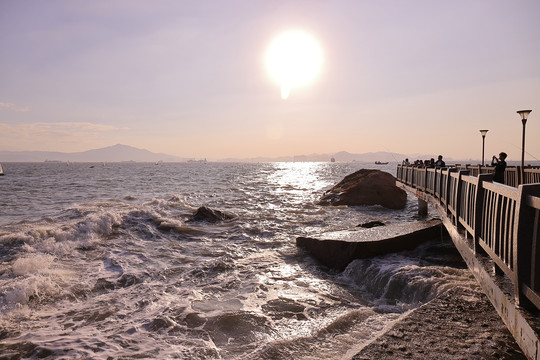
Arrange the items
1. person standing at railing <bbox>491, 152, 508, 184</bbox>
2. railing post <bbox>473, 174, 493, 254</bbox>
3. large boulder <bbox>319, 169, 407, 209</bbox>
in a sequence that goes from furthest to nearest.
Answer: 1. large boulder <bbox>319, 169, 407, 209</bbox>
2. person standing at railing <bbox>491, 152, 508, 184</bbox>
3. railing post <bbox>473, 174, 493, 254</bbox>

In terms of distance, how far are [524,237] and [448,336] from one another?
1605mm

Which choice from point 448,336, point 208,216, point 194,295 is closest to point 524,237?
point 448,336

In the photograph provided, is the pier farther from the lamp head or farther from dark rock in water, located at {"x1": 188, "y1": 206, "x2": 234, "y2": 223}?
dark rock in water, located at {"x1": 188, "y1": 206, "x2": 234, "y2": 223}

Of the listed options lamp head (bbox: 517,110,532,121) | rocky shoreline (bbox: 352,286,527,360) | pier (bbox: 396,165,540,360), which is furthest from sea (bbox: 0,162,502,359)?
lamp head (bbox: 517,110,532,121)

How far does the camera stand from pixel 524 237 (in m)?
3.24

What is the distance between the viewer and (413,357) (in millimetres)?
3602

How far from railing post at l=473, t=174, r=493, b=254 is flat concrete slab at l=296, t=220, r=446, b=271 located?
3.62 m

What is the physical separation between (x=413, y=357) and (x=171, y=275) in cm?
669

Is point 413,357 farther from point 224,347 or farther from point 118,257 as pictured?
point 118,257

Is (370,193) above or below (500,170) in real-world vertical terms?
below

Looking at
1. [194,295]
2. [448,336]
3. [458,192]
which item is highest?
[458,192]

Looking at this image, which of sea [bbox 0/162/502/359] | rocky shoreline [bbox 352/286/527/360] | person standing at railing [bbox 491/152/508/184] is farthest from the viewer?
person standing at railing [bbox 491/152/508/184]

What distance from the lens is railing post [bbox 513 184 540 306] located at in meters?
3.20

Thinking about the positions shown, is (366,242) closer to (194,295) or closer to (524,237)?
(194,295)
